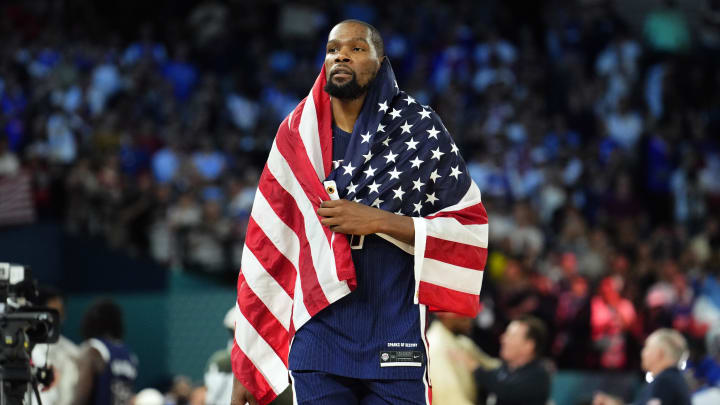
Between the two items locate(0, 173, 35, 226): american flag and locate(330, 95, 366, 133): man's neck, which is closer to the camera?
locate(330, 95, 366, 133): man's neck

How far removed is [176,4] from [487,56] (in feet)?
16.7

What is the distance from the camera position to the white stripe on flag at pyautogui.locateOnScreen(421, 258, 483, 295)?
4078mm

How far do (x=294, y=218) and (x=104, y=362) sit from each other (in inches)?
138

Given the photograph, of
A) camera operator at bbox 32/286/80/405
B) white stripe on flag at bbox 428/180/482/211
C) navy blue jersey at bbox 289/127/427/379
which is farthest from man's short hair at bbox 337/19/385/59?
camera operator at bbox 32/286/80/405

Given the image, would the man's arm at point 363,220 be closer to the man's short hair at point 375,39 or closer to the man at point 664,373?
the man's short hair at point 375,39

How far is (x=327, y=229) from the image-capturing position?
161 inches

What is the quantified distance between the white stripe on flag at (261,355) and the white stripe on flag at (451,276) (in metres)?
0.64

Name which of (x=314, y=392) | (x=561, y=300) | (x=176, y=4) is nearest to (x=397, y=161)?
(x=314, y=392)

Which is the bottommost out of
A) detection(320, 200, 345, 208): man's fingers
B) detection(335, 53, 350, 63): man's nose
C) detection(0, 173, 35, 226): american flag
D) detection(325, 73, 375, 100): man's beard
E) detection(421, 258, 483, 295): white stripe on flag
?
detection(0, 173, 35, 226): american flag

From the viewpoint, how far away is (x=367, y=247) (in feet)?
13.4

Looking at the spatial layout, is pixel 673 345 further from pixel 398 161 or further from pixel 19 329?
pixel 19 329

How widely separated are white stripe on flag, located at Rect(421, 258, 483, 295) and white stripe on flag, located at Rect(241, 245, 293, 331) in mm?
545

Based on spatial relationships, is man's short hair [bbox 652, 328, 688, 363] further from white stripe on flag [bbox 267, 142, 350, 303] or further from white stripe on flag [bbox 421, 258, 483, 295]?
white stripe on flag [bbox 267, 142, 350, 303]

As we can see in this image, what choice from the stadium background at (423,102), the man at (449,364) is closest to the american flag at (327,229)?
the man at (449,364)
